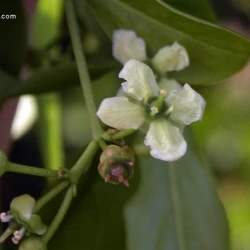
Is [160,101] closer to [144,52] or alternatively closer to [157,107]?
[157,107]

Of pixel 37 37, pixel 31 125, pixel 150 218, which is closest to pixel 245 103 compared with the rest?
pixel 31 125

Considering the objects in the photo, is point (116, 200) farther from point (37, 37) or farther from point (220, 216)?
point (37, 37)

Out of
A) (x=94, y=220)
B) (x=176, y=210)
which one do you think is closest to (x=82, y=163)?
(x=94, y=220)

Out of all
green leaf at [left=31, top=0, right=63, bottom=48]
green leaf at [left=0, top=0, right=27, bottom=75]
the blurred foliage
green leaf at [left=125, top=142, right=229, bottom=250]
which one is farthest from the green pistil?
green leaf at [left=31, top=0, right=63, bottom=48]

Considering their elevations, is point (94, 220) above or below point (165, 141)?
below

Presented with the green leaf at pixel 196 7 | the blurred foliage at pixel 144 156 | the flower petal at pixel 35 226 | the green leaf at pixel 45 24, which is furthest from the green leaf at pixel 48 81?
the green leaf at pixel 45 24

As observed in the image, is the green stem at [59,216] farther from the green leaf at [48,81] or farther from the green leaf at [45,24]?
the green leaf at [45,24]
